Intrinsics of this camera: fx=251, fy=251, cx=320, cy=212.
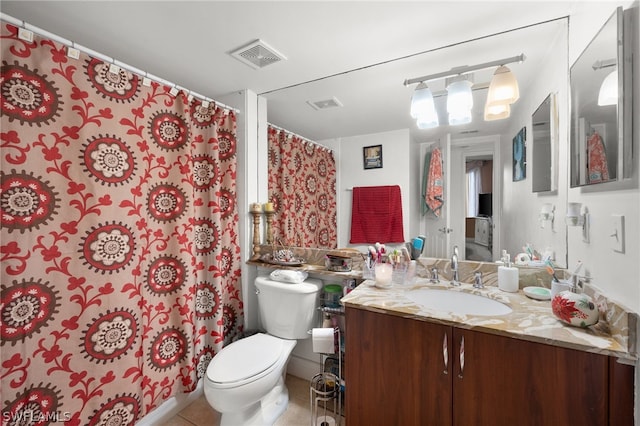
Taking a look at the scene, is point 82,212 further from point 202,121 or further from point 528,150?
point 528,150

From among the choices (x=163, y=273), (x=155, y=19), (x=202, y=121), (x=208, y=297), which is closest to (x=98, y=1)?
(x=155, y=19)

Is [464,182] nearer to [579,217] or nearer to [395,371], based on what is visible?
[579,217]

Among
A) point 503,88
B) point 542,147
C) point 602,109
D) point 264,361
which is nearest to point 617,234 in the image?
point 602,109

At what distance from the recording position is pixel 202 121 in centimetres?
171

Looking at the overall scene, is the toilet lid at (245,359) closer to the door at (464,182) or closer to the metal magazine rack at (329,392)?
the metal magazine rack at (329,392)

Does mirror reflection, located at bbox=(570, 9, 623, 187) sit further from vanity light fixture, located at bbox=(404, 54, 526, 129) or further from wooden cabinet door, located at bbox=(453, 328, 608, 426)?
wooden cabinet door, located at bbox=(453, 328, 608, 426)

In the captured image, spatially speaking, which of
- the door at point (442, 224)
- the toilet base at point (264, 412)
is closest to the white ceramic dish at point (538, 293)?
the door at point (442, 224)

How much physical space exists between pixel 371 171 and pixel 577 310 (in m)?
1.13

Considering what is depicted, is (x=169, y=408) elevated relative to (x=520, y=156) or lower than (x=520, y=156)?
lower

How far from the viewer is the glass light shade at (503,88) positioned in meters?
1.25

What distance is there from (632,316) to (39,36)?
2.35 metres

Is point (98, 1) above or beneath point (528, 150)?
above

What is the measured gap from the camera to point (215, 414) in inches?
60.5

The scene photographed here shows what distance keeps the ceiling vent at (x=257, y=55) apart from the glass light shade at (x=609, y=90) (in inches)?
54.1
